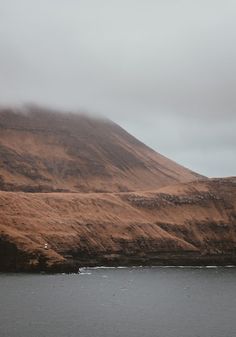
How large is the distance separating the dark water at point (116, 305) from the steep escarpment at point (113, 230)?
9298 millimetres

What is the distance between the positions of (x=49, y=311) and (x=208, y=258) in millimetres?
101835

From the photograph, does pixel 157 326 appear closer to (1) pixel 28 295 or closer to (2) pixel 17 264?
(1) pixel 28 295

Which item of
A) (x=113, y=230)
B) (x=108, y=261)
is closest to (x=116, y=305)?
(x=108, y=261)

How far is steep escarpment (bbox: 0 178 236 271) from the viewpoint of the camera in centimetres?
12519

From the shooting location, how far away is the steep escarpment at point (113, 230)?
125188mm

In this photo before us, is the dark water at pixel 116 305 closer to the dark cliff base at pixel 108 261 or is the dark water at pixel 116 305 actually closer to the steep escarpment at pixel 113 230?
the dark cliff base at pixel 108 261

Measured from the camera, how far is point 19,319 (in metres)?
68.4

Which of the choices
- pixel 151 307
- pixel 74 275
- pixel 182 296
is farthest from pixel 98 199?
pixel 151 307

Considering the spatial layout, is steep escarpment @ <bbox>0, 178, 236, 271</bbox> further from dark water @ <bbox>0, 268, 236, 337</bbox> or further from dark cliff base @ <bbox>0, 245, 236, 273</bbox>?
dark water @ <bbox>0, 268, 236, 337</bbox>

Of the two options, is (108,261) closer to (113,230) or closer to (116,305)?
(113,230)

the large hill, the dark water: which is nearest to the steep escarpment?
the large hill

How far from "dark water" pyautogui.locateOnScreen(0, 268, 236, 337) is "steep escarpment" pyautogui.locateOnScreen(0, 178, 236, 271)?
930cm

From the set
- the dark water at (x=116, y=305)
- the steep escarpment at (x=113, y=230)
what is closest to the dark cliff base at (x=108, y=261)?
the steep escarpment at (x=113, y=230)

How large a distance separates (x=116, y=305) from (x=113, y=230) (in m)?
76.7
